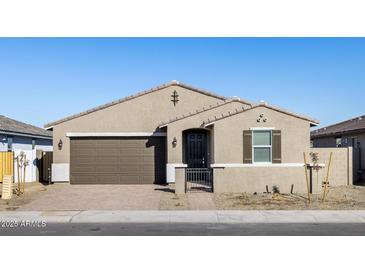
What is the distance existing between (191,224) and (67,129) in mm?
11958

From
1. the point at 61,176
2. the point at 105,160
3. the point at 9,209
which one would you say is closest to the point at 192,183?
the point at 105,160

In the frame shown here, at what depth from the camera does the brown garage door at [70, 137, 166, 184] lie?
70.6ft

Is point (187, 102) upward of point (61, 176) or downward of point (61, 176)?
upward

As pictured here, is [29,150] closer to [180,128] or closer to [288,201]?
[180,128]

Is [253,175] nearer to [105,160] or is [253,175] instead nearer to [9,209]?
[105,160]

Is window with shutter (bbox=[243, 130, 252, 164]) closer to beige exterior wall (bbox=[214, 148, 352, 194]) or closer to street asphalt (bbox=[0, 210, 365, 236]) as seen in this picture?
beige exterior wall (bbox=[214, 148, 352, 194])

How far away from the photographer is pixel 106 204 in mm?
15273

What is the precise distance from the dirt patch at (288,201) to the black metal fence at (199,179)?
5.61ft

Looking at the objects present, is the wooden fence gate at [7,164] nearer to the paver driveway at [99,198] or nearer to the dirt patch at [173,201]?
the paver driveway at [99,198]

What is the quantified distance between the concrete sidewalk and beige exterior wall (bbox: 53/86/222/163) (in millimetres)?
8291

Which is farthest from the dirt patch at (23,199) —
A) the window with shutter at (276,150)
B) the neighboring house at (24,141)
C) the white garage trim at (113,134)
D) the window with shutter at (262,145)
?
the window with shutter at (276,150)

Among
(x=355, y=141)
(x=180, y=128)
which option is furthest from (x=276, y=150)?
(x=355, y=141)

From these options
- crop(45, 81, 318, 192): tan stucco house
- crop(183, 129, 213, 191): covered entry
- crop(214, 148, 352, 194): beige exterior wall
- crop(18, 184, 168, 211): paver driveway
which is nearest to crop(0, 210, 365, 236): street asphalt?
crop(18, 184, 168, 211): paver driveway

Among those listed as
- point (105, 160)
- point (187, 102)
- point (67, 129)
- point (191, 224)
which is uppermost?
point (187, 102)
